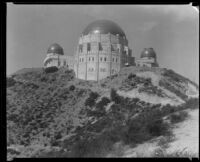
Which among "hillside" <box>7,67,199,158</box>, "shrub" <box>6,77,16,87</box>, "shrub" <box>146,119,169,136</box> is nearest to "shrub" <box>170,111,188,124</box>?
"shrub" <box>146,119,169,136</box>

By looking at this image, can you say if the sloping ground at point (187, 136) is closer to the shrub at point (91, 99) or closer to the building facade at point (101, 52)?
the shrub at point (91, 99)

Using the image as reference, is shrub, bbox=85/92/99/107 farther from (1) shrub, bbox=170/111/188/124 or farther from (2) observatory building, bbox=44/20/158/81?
(1) shrub, bbox=170/111/188/124

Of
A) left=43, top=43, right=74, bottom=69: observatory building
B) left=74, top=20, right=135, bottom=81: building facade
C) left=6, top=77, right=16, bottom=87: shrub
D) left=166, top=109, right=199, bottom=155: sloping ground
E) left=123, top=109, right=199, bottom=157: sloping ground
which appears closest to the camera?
left=123, top=109, right=199, bottom=157: sloping ground

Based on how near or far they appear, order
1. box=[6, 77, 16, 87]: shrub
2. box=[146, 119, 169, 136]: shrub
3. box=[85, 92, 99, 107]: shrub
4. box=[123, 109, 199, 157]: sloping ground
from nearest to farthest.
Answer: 1. box=[123, 109, 199, 157]: sloping ground
2. box=[146, 119, 169, 136]: shrub
3. box=[85, 92, 99, 107]: shrub
4. box=[6, 77, 16, 87]: shrub

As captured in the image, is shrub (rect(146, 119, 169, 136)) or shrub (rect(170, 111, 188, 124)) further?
shrub (rect(170, 111, 188, 124))

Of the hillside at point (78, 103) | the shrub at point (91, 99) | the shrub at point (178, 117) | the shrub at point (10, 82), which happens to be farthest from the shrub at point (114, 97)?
the shrub at point (178, 117)

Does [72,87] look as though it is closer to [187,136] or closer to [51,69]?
[51,69]

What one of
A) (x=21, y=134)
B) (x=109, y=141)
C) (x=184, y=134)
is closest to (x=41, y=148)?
(x=21, y=134)
